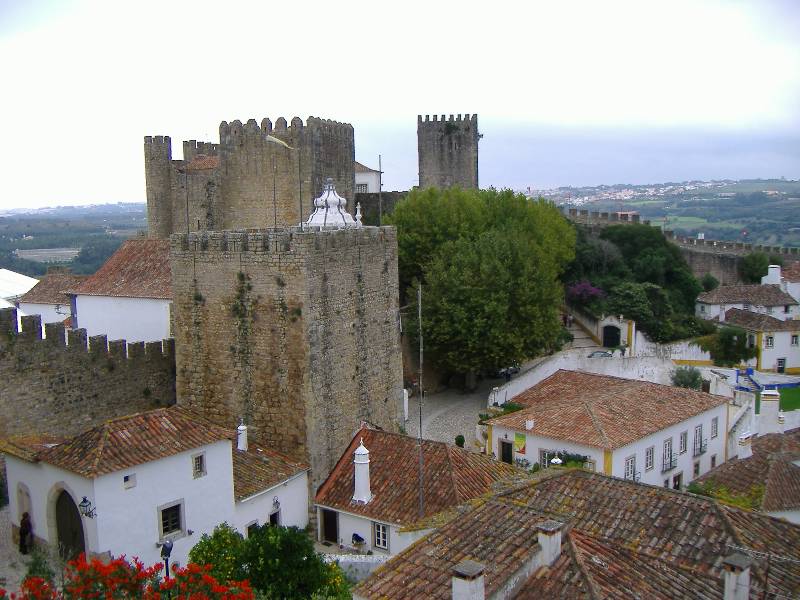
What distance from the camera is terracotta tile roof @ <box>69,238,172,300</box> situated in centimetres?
1930

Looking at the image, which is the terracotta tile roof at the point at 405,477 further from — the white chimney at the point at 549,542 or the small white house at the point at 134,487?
the white chimney at the point at 549,542

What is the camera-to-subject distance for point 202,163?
80.8ft

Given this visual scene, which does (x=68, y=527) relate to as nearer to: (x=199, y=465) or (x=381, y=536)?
(x=199, y=465)

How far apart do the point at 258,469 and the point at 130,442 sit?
240cm

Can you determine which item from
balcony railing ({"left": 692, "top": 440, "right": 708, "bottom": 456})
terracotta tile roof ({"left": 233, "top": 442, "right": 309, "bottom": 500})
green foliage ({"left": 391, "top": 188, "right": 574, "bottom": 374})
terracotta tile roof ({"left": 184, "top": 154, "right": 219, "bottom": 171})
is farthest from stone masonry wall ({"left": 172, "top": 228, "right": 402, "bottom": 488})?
terracotta tile roof ({"left": 184, "top": 154, "right": 219, "bottom": 171})

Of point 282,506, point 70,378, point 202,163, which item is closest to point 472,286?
point 202,163

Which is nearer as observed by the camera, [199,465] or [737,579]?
[737,579]

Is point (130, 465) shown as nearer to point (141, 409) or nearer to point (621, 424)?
point (141, 409)

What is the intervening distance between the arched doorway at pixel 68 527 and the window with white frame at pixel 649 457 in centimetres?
1090

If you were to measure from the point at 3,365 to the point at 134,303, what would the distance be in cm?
630

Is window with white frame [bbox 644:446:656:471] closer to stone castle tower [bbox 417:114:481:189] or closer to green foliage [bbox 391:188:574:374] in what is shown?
green foliage [bbox 391:188:574:374]

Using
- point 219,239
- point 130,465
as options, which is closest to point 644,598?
point 130,465

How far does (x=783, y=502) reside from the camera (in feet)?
41.9

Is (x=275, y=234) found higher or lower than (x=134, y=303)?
higher
